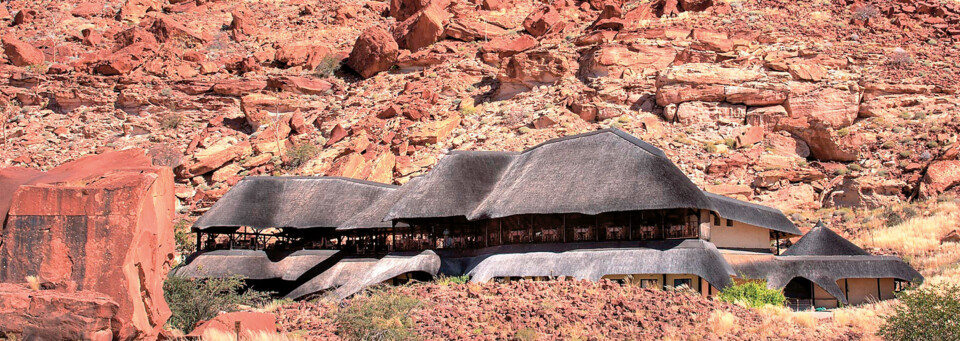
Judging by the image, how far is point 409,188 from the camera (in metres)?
37.1

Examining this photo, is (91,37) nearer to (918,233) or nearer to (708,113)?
(708,113)

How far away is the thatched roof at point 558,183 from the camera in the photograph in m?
28.8

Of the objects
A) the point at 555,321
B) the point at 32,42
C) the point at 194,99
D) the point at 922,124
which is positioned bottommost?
the point at 555,321

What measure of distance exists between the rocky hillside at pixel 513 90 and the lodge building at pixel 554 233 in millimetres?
9313

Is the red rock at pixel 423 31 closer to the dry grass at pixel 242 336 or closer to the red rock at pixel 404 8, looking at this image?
the red rock at pixel 404 8

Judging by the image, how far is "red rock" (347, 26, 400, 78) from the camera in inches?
2623

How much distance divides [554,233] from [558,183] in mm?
1789

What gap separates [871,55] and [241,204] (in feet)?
126

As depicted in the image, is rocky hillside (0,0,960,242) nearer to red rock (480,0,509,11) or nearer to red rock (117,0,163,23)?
red rock (480,0,509,11)

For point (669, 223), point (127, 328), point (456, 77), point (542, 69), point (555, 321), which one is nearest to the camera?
point (127, 328)

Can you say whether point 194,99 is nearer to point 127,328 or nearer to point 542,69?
point 542,69

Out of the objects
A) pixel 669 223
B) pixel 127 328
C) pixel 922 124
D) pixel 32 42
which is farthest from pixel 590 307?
pixel 32 42

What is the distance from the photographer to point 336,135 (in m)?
57.8

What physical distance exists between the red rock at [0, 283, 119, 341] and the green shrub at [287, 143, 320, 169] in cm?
4009
